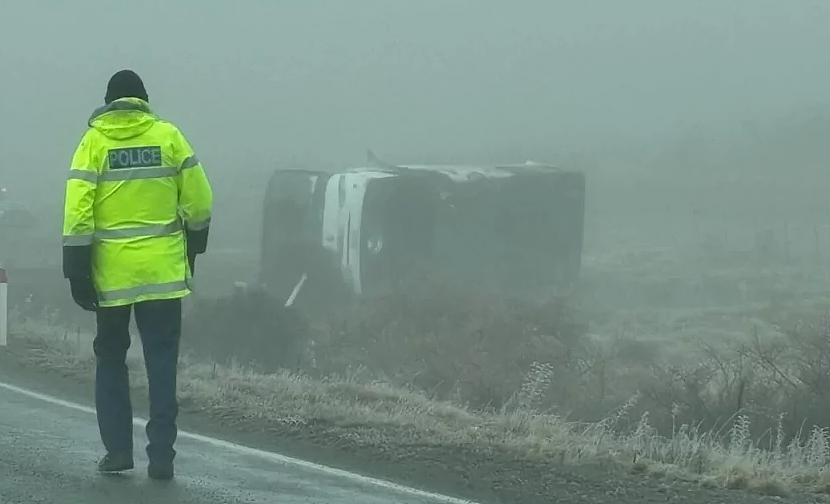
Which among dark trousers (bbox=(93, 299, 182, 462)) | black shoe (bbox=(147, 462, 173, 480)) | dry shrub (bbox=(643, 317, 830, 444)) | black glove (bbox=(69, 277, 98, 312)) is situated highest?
black glove (bbox=(69, 277, 98, 312))

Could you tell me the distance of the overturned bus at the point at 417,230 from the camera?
22.9 metres

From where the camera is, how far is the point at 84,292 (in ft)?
19.6

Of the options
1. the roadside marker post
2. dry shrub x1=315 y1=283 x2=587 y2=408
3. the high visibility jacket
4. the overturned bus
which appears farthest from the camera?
the overturned bus

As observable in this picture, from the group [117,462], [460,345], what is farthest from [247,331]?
[117,462]

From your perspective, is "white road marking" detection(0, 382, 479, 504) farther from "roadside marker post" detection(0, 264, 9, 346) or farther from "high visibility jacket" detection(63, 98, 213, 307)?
"roadside marker post" detection(0, 264, 9, 346)

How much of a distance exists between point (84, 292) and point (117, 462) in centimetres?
93

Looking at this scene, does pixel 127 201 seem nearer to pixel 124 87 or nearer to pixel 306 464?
pixel 124 87

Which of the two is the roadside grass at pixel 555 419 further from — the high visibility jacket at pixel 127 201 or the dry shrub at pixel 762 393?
the high visibility jacket at pixel 127 201

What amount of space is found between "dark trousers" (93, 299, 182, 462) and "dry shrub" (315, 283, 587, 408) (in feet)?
20.0

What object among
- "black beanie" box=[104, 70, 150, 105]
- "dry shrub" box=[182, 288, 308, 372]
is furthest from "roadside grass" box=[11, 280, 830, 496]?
"dry shrub" box=[182, 288, 308, 372]

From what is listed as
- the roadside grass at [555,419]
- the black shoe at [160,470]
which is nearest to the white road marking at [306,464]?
the roadside grass at [555,419]

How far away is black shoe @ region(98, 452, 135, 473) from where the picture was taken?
6.34 m

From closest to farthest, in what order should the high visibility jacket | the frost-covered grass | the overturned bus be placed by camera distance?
the high visibility jacket < the frost-covered grass < the overturned bus

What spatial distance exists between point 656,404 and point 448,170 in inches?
512
